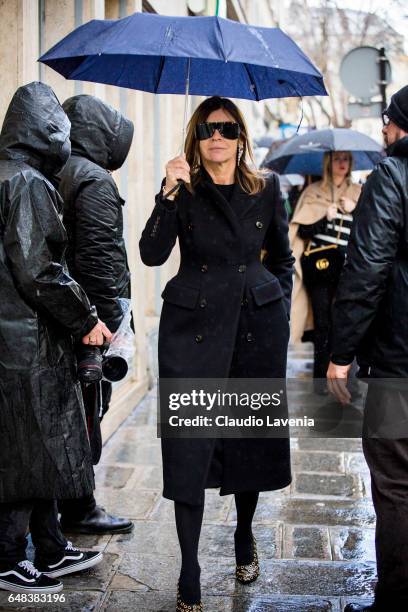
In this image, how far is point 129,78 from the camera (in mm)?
4273

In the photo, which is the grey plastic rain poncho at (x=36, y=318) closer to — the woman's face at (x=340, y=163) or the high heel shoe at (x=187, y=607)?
the high heel shoe at (x=187, y=607)

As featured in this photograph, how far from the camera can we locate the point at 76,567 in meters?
4.18

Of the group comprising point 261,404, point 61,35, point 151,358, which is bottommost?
point 151,358

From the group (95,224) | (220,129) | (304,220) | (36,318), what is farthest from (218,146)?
(304,220)

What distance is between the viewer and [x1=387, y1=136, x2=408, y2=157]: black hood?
353 centimetres

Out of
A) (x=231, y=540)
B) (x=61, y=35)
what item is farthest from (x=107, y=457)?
(x=61, y=35)

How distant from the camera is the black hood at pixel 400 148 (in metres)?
3.53

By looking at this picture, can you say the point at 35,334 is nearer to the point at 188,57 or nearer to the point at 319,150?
the point at 188,57

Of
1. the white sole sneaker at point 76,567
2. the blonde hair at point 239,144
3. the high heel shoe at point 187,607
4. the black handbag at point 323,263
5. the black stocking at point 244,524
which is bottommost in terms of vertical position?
the white sole sneaker at point 76,567

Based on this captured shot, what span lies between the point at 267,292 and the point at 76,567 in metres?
1.47

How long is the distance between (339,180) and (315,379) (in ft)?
5.46

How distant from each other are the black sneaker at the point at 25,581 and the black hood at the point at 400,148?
87.3 inches

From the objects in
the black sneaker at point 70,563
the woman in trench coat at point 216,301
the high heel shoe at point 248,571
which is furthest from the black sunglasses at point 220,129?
the black sneaker at point 70,563

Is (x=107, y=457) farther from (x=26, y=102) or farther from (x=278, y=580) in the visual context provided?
(x=26, y=102)
